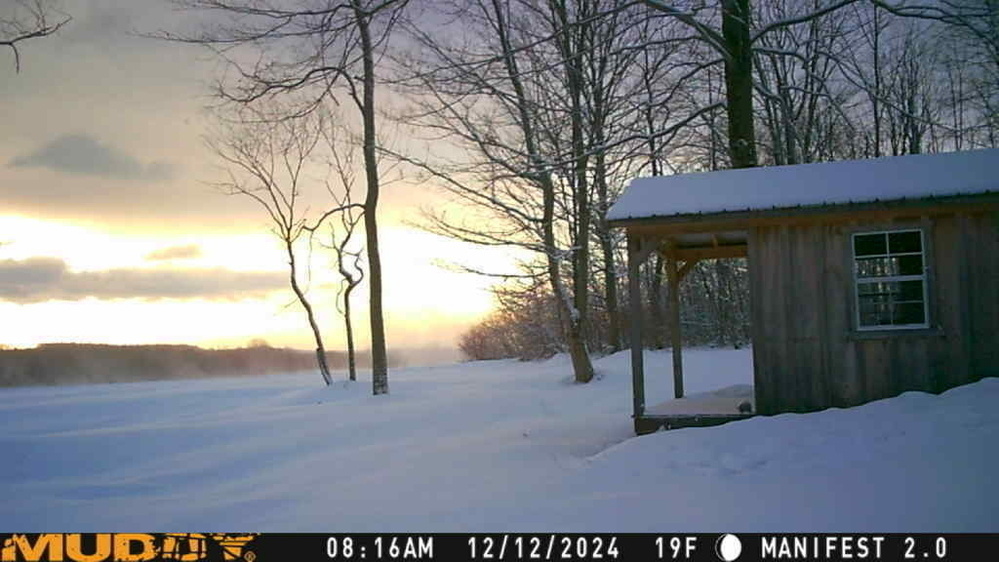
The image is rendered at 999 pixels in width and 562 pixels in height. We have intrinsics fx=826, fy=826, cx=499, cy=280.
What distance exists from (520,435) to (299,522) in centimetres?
619

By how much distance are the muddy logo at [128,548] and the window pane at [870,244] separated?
8170 mm

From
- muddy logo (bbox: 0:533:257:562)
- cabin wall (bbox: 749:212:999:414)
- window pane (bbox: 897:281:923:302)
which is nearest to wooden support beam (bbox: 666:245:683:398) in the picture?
cabin wall (bbox: 749:212:999:414)

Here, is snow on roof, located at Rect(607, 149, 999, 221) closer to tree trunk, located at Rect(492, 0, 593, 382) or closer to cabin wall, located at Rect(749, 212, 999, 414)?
cabin wall, located at Rect(749, 212, 999, 414)

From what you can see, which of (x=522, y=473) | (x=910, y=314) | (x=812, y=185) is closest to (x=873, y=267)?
(x=910, y=314)

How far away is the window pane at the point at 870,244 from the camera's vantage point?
10758 millimetres

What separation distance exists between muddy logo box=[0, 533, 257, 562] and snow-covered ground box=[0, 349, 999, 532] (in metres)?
0.36

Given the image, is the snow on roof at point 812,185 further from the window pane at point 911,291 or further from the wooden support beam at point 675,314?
the wooden support beam at point 675,314

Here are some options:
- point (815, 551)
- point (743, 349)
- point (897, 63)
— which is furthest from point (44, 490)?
point (897, 63)

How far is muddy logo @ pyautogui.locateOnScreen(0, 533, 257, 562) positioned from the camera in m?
7.79

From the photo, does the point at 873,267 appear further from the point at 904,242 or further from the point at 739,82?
the point at 739,82

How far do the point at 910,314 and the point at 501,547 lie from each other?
688 cm

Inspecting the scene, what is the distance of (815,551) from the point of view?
6.72 m

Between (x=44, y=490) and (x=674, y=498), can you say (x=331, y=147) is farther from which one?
(x=674, y=498)

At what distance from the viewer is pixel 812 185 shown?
11.1 m
